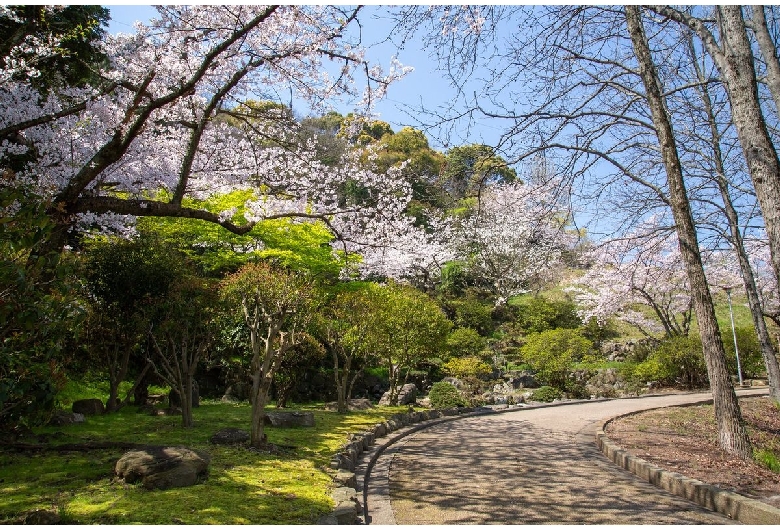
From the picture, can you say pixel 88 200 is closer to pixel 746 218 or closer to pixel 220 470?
pixel 220 470

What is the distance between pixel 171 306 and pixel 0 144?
333 cm

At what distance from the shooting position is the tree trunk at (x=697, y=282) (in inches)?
261

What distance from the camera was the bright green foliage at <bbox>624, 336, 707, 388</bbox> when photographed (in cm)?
1666

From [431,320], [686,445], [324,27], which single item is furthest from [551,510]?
[431,320]

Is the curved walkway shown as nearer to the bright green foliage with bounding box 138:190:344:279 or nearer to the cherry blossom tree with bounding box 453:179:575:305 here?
the bright green foliage with bounding box 138:190:344:279

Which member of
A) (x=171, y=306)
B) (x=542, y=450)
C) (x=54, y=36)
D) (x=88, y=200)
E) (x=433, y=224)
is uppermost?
(x=433, y=224)

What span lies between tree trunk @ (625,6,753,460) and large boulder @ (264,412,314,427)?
649 cm

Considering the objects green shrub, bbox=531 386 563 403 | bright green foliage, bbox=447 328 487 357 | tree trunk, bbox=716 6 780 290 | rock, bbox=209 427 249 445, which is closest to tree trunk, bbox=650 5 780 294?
tree trunk, bbox=716 6 780 290

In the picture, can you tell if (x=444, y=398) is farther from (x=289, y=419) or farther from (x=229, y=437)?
(x=229, y=437)

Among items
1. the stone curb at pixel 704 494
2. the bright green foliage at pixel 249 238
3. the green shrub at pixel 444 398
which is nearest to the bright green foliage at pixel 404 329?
the green shrub at pixel 444 398

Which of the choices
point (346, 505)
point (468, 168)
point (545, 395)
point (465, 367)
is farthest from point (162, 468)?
point (545, 395)

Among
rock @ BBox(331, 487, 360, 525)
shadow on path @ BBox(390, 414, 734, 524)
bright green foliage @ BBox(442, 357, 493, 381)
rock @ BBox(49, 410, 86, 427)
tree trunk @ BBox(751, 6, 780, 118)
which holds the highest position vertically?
tree trunk @ BBox(751, 6, 780, 118)

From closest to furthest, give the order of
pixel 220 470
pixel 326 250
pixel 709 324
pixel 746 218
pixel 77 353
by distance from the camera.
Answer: pixel 220 470 → pixel 709 324 → pixel 77 353 → pixel 746 218 → pixel 326 250

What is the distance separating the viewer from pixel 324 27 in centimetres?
633
